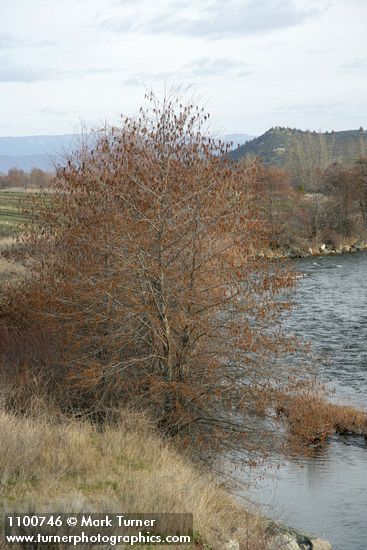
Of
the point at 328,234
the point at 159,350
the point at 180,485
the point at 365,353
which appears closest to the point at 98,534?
the point at 180,485

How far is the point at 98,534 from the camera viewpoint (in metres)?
7.56

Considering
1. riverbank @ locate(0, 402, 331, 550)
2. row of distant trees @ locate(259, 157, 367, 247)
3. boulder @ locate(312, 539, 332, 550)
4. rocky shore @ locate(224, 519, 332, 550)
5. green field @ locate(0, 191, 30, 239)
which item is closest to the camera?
riverbank @ locate(0, 402, 331, 550)

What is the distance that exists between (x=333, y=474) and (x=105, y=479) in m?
7.71

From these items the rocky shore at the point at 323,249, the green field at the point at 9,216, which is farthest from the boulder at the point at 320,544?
the rocky shore at the point at 323,249

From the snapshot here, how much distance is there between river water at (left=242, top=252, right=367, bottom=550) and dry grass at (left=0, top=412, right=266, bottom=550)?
2.45m

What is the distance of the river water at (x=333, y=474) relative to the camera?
1384cm

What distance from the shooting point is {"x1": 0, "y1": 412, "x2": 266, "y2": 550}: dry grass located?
29.8ft

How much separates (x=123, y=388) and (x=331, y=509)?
17.3 feet

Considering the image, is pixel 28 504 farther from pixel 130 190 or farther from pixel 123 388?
pixel 130 190

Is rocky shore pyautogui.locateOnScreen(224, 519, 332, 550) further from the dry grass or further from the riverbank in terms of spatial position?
the dry grass

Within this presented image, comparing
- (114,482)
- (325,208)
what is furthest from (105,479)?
(325,208)

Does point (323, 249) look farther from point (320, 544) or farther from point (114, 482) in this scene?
point (114, 482)

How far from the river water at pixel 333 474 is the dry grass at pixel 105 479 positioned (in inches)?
96.3

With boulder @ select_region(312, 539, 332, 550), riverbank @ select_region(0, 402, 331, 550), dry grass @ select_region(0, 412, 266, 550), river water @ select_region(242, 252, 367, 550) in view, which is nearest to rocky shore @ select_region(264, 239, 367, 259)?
river water @ select_region(242, 252, 367, 550)
